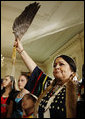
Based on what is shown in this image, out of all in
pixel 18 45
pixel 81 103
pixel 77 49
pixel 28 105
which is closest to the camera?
pixel 81 103

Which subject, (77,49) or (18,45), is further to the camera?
(77,49)

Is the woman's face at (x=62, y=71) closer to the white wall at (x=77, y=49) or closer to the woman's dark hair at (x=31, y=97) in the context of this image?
the woman's dark hair at (x=31, y=97)

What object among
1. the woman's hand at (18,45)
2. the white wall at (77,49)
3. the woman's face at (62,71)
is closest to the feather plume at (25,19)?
the woman's hand at (18,45)

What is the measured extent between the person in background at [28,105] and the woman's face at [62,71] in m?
0.19

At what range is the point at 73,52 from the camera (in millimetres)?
3955

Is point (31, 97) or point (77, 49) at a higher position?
point (77, 49)

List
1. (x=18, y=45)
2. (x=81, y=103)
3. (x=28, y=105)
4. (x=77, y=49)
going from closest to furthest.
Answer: (x=81, y=103)
(x=28, y=105)
(x=18, y=45)
(x=77, y=49)

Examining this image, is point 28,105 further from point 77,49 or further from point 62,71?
point 77,49

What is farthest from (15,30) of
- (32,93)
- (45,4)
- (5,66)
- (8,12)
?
(5,66)

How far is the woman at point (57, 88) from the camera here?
0.63 metres

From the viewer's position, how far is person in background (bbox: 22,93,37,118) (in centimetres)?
68

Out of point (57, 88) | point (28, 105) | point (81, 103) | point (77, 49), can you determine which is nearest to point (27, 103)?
point (28, 105)

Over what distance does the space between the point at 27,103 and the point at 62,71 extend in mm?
277

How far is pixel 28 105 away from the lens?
72cm
